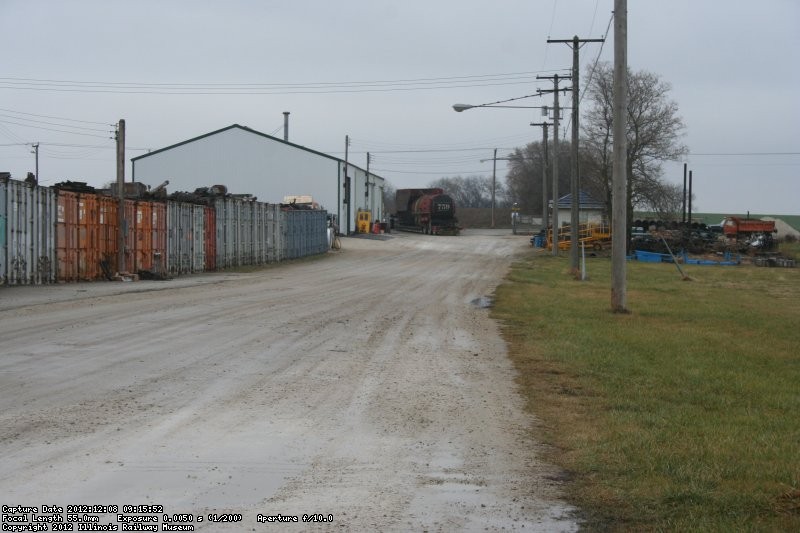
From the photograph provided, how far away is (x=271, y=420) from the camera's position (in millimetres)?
7547

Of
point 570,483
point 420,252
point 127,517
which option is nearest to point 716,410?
point 570,483

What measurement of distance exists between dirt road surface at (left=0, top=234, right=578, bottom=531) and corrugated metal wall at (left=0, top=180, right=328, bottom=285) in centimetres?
655

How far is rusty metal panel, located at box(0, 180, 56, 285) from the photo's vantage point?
21.8m

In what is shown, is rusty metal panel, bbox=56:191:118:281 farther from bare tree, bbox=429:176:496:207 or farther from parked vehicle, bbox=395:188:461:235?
bare tree, bbox=429:176:496:207

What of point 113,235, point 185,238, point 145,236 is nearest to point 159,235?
point 145,236

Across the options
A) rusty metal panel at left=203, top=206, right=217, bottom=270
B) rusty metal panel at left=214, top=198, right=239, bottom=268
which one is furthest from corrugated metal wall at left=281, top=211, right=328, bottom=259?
rusty metal panel at left=203, top=206, right=217, bottom=270

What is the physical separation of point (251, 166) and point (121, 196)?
40453mm

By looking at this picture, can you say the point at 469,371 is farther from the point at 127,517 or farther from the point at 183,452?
the point at 127,517

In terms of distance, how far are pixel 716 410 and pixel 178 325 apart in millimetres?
9157

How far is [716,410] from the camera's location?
8391 millimetres

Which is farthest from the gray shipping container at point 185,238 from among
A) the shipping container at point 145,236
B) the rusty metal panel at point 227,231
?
the rusty metal panel at point 227,231

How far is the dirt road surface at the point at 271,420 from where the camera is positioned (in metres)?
5.28

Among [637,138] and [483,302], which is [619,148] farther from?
[637,138]

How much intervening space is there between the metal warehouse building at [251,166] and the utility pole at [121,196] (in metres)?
39.7
